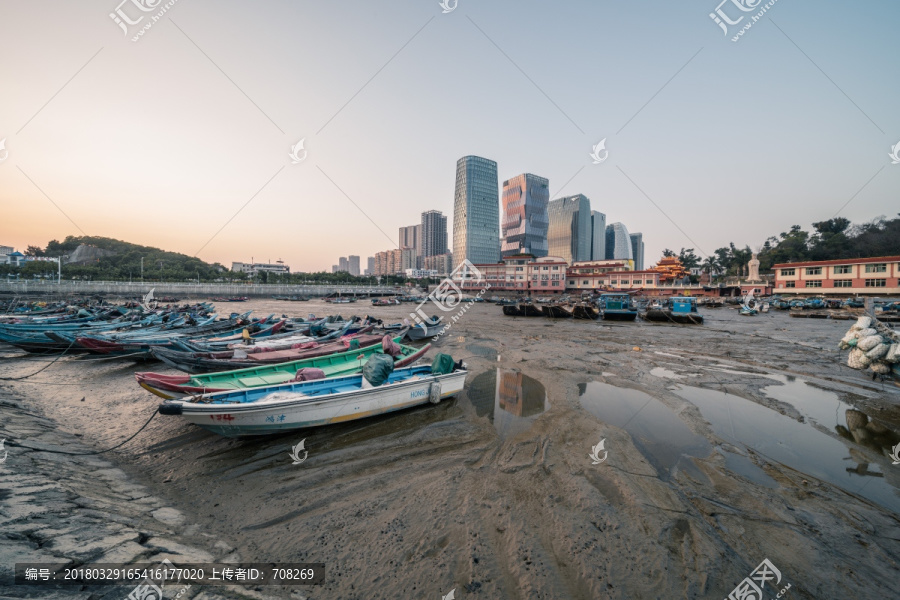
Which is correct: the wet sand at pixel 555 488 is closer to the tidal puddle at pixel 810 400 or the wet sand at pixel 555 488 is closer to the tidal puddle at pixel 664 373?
the tidal puddle at pixel 810 400

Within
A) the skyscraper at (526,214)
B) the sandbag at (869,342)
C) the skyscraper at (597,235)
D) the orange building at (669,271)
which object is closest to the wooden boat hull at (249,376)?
the sandbag at (869,342)

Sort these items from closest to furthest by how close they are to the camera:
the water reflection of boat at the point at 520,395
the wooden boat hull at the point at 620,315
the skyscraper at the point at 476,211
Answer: the water reflection of boat at the point at 520,395 → the wooden boat hull at the point at 620,315 → the skyscraper at the point at 476,211

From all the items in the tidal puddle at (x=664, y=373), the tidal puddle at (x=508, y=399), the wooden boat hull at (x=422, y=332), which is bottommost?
the tidal puddle at (x=508, y=399)

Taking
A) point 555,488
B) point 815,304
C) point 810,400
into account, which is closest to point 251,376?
point 555,488

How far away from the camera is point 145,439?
281 inches

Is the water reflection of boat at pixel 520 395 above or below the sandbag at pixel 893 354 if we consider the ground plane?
below

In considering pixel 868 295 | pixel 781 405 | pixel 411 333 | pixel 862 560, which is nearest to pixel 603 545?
pixel 862 560

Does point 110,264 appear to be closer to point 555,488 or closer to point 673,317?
point 555,488

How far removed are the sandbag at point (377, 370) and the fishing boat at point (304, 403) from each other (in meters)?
0.19

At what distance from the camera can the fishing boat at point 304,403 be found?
20.5 ft

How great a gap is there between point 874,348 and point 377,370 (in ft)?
52.1

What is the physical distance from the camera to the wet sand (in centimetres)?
386

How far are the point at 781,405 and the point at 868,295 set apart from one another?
59.4m

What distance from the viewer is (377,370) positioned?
8.34 meters
